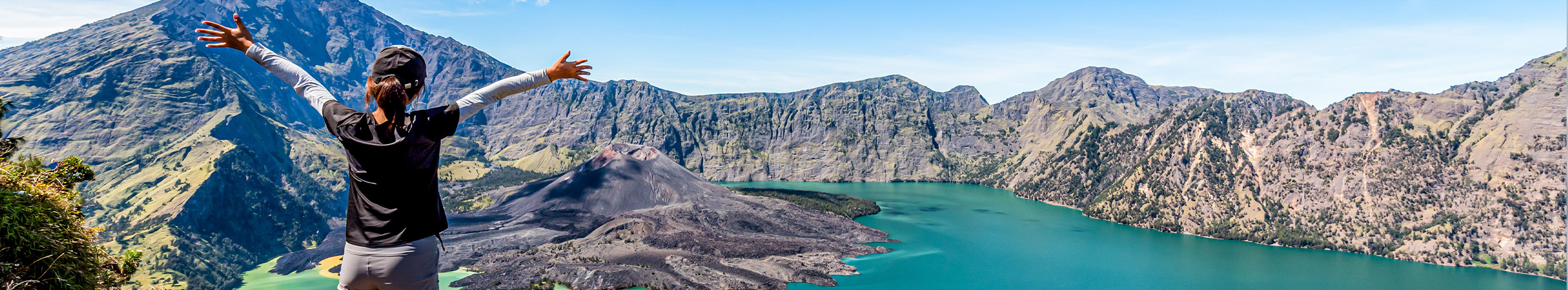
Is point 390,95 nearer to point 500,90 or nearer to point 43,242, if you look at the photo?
point 500,90

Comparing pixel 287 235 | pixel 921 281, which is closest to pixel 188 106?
pixel 287 235

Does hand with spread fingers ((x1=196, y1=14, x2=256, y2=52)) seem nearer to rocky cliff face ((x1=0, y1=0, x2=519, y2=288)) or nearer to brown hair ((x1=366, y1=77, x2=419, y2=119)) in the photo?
brown hair ((x1=366, y1=77, x2=419, y2=119))

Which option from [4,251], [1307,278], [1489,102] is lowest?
[1307,278]

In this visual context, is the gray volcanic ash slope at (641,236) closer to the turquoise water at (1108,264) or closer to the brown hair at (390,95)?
the turquoise water at (1108,264)

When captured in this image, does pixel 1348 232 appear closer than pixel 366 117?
No

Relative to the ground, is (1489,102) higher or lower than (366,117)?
higher

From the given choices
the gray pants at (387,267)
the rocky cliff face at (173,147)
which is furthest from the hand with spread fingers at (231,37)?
the rocky cliff face at (173,147)

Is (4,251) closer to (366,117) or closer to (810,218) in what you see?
(366,117)
